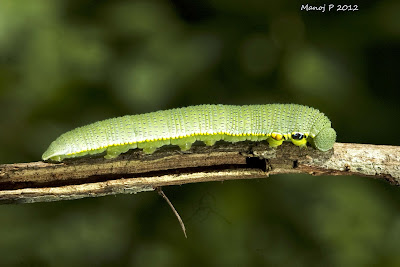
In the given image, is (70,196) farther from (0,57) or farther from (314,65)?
(314,65)

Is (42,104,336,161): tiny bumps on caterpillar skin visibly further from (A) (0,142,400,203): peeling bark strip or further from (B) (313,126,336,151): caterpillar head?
(A) (0,142,400,203): peeling bark strip

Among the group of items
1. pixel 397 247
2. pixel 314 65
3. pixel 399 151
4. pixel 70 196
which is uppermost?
pixel 314 65

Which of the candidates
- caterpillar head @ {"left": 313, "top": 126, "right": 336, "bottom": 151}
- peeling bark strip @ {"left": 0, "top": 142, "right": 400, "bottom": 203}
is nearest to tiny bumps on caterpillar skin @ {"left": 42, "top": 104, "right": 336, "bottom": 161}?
caterpillar head @ {"left": 313, "top": 126, "right": 336, "bottom": 151}

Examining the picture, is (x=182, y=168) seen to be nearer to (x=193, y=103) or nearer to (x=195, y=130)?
(x=195, y=130)

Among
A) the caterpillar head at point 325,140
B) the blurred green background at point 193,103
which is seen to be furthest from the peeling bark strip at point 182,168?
the blurred green background at point 193,103

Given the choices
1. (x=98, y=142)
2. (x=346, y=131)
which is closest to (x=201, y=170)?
(x=98, y=142)

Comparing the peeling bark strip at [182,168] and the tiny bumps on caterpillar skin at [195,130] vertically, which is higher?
the tiny bumps on caterpillar skin at [195,130]

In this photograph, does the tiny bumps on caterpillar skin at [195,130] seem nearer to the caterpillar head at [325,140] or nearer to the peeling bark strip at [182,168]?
the caterpillar head at [325,140]
